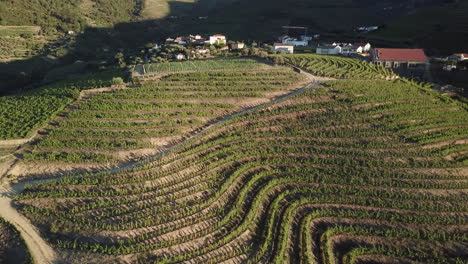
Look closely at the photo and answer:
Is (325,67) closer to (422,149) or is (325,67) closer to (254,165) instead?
(422,149)

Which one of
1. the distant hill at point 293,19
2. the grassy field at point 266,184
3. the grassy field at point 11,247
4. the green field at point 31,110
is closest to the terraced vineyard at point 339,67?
the grassy field at point 266,184

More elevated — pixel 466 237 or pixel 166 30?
pixel 166 30

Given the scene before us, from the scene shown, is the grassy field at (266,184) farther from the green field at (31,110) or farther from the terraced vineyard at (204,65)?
the terraced vineyard at (204,65)

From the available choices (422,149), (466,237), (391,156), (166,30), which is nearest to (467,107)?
(422,149)

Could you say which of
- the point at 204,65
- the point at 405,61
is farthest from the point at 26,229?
the point at 405,61

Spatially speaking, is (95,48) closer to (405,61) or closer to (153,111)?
(153,111)

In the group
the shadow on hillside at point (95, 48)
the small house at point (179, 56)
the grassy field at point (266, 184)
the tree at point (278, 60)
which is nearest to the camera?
the grassy field at point (266, 184)

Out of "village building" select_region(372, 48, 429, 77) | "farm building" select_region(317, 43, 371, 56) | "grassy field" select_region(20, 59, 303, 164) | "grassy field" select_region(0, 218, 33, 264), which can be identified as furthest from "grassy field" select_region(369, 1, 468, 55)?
"grassy field" select_region(0, 218, 33, 264)
